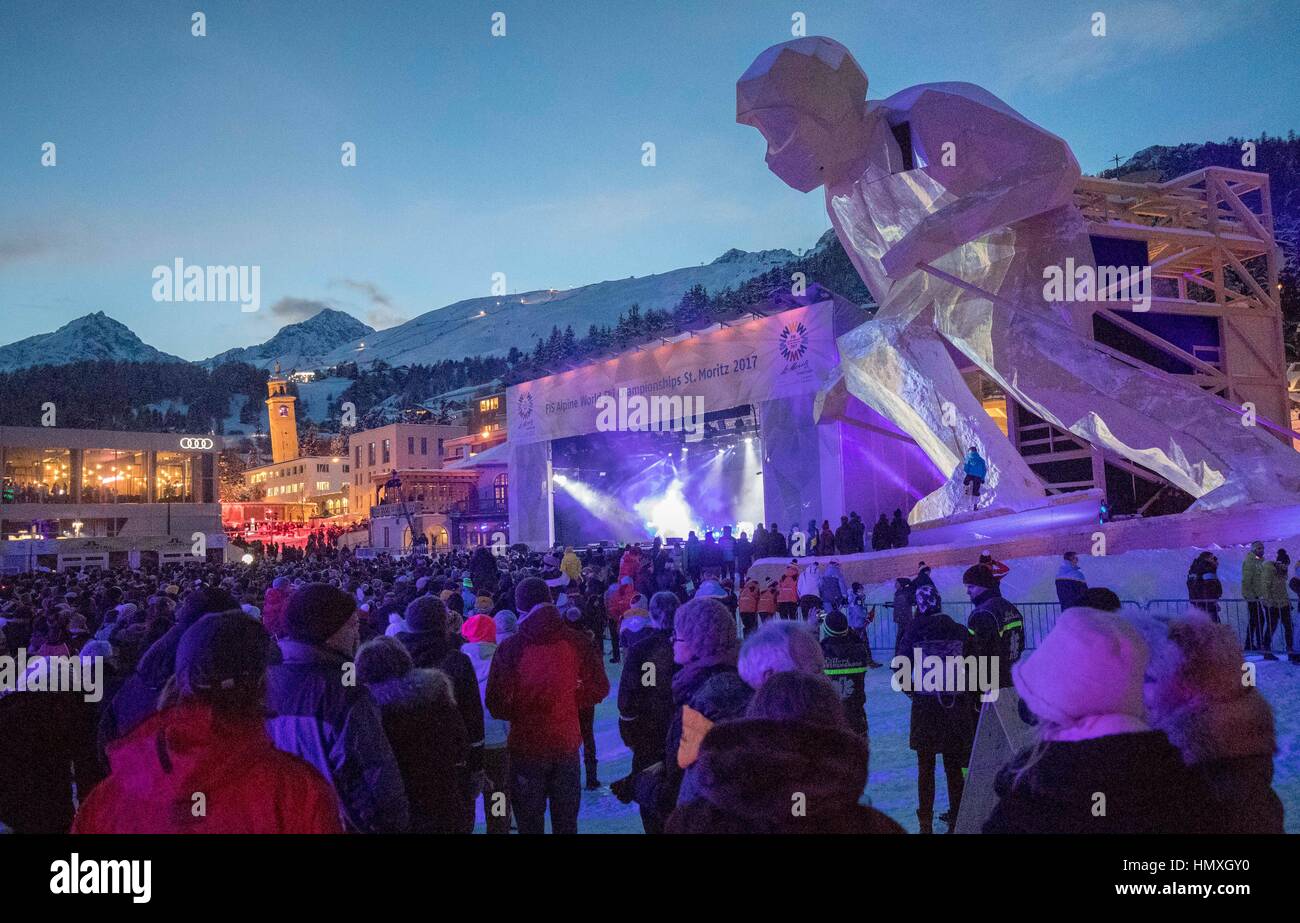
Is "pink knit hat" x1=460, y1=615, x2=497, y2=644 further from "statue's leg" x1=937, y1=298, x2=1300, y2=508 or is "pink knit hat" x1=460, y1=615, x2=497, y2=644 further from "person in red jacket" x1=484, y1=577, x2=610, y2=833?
"statue's leg" x1=937, y1=298, x2=1300, y2=508

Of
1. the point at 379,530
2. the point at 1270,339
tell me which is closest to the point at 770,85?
the point at 1270,339

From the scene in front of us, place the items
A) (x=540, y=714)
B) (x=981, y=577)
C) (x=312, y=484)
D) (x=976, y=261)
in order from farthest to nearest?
(x=312, y=484)
(x=976, y=261)
(x=981, y=577)
(x=540, y=714)

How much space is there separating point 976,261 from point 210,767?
565 inches

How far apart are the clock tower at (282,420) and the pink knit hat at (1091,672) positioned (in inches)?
3468

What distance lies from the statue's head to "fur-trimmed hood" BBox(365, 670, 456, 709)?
12.1 meters

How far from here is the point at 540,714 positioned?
13.8 ft

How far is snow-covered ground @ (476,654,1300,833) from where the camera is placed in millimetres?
5324

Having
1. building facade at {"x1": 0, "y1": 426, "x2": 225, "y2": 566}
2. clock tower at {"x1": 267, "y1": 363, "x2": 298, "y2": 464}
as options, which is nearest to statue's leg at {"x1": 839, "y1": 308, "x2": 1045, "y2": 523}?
building facade at {"x1": 0, "y1": 426, "x2": 225, "y2": 566}
